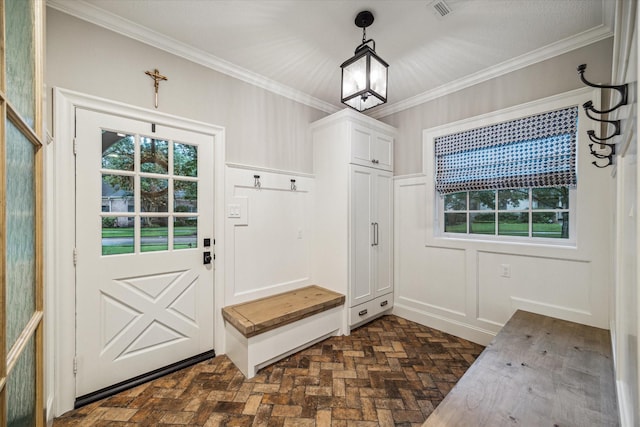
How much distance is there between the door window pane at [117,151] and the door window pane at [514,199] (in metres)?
3.28

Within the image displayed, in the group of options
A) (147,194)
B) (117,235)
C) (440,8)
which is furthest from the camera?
(147,194)

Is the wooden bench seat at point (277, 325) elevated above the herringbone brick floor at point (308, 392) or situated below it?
above

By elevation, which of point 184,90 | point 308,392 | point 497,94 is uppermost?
point 497,94

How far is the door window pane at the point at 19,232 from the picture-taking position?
71 centimetres

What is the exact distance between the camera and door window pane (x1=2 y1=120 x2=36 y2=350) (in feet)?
2.32

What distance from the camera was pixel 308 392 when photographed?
187 centimetres

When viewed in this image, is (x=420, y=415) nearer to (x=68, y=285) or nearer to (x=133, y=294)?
(x=133, y=294)

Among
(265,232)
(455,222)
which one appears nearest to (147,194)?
(265,232)

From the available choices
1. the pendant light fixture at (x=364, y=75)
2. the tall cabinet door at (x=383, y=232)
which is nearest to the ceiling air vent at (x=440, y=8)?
the pendant light fixture at (x=364, y=75)

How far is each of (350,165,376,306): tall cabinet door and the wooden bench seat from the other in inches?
10.4

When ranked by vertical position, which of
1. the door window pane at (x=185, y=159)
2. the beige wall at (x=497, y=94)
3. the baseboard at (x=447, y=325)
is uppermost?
the beige wall at (x=497, y=94)

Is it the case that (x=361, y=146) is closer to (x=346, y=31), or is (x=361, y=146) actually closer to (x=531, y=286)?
(x=346, y=31)

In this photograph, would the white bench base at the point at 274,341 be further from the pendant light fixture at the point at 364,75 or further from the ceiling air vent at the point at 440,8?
the ceiling air vent at the point at 440,8

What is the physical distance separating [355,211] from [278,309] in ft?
4.06
